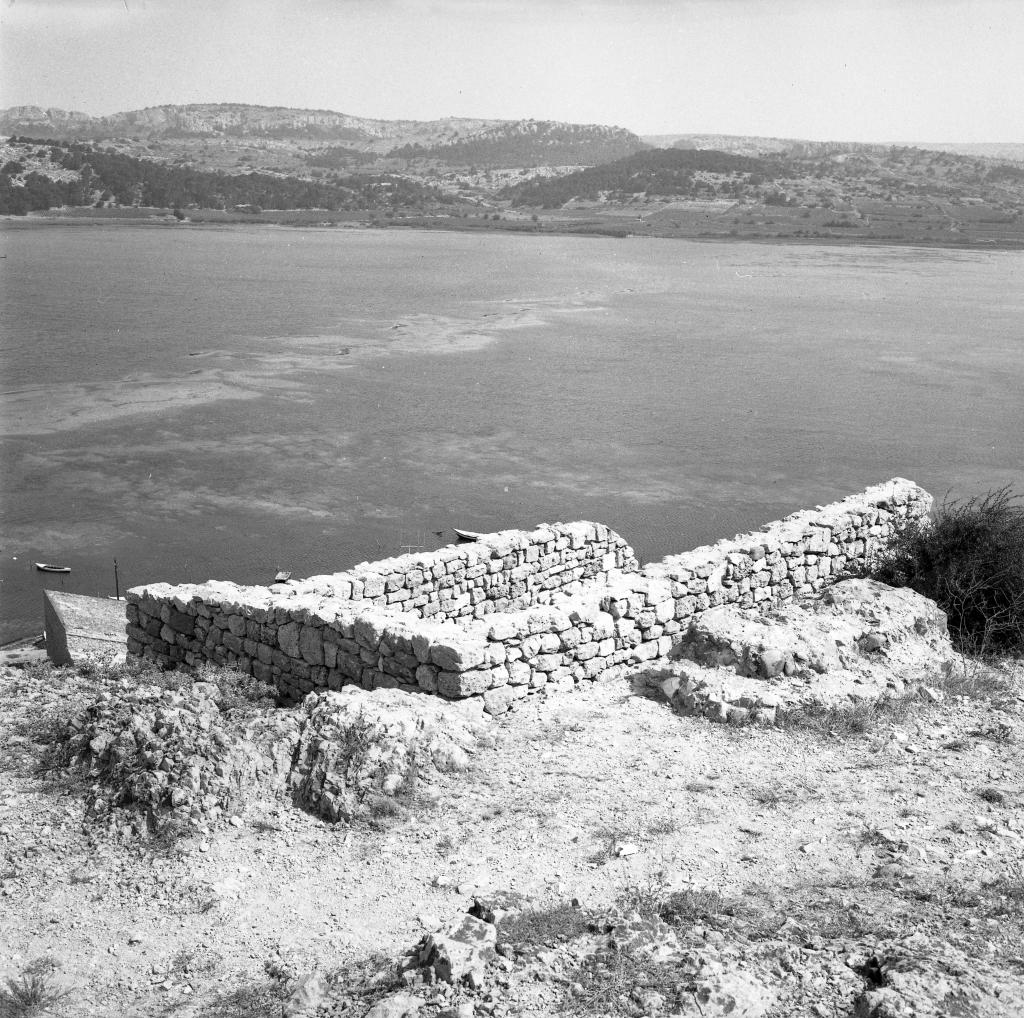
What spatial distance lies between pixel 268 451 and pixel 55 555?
Answer: 7890 millimetres

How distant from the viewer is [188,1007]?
5188 mm

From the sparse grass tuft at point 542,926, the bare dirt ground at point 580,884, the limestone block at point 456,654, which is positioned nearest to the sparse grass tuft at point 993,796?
the bare dirt ground at point 580,884

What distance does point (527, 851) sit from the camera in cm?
652

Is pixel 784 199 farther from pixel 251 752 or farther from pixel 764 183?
pixel 251 752

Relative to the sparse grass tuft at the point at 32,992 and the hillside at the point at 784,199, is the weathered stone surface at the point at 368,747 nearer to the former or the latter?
the sparse grass tuft at the point at 32,992

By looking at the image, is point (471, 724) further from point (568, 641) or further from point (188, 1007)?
point (188, 1007)

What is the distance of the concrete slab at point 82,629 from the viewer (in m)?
12.0

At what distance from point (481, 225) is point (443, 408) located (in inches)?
3342

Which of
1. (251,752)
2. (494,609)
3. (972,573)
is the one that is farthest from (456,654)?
(972,573)

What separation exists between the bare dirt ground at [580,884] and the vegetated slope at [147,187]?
10150cm

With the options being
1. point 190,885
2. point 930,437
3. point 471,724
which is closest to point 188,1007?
point 190,885

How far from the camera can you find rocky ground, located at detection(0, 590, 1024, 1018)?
203 inches

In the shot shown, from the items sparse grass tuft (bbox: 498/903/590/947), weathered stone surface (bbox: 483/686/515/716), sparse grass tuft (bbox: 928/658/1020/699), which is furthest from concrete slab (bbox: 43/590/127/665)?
sparse grass tuft (bbox: 928/658/1020/699)

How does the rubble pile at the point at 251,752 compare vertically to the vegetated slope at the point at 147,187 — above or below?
below
